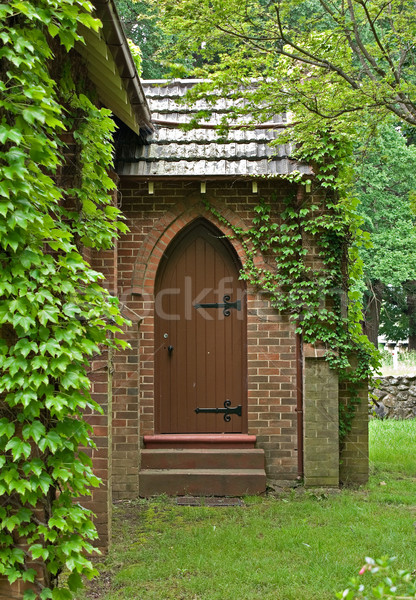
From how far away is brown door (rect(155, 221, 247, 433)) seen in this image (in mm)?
7863

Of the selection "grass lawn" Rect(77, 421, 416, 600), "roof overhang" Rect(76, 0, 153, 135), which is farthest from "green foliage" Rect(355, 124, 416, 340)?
"roof overhang" Rect(76, 0, 153, 135)

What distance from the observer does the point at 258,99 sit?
5.63 metres

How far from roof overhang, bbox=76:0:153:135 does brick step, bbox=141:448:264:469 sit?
379cm

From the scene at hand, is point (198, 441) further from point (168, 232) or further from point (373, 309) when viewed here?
point (373, 309)

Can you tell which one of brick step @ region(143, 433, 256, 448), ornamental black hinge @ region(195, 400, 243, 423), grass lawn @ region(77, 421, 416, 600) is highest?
ornamental black hinge @ region(195, 400, 243, 423)

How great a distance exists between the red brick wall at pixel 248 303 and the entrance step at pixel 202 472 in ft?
0.96

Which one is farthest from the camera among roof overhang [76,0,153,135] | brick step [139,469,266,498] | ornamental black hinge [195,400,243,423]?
ornamental black hinge [195,400,243,423]

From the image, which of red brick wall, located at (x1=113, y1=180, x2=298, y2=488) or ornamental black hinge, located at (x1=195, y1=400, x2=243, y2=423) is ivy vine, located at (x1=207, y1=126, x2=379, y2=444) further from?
ornamental black hinge, located at (x1=195, y1=400, x2=243, y2=423)

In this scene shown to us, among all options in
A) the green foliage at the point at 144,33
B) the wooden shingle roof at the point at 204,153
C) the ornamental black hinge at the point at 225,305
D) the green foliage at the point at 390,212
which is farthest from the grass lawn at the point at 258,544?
the green foliage at the point at 144,33

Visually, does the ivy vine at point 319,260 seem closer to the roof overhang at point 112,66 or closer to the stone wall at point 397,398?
the roof overhang at point 112,66

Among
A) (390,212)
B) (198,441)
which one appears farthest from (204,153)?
(390,212)

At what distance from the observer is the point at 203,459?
24.5ft

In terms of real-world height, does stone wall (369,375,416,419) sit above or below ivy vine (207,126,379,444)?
below

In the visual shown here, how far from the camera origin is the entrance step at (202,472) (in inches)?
285
